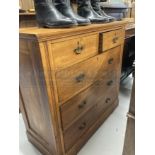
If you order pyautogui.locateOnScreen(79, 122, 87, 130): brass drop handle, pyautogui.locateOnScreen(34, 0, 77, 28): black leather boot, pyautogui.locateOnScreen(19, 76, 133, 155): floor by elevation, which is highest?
pyautogui.locateOnScreen(34, 0, 77, 28): black leather boot

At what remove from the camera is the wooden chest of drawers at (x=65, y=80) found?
0.83 meters

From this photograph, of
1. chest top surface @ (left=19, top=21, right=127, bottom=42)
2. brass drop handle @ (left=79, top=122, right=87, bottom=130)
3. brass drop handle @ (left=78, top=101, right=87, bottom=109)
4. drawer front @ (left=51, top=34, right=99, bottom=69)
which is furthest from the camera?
brass drop handle @ (left=79, top=122, right=87, bottom=130)

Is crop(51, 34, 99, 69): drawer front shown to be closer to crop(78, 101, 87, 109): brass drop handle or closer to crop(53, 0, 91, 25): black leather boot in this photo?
crop(53, 0, 91, 25): black leather boot

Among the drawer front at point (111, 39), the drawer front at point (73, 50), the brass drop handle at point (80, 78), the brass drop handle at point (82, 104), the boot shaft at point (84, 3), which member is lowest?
the brass drop handle at point (82, 104)

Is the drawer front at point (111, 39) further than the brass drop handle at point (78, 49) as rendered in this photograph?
Yes

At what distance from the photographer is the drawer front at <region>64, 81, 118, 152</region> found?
117cm

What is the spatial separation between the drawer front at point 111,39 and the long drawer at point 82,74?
0.17ft

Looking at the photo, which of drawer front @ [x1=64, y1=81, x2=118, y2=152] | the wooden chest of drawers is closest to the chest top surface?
the wooden chest of drawers

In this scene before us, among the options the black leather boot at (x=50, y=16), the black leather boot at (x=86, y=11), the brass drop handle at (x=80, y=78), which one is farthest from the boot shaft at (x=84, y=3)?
the brass drop handle at (x=80, y=78)

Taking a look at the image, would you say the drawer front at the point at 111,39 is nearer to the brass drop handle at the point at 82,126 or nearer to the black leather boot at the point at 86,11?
the black leather boot at the point at 86,11

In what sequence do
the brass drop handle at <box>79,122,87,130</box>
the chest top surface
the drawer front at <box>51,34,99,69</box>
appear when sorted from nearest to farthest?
the chest top surface < the drawer front at <box>51,34,99,69</box> < the brass drop handle at <box>79,122,87,130</box>

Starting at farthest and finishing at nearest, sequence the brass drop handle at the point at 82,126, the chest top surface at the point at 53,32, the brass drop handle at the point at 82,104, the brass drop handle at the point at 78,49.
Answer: the brass drop handle at the point at 82,126 < the brass drop handle at the point at 82,104 < the brass drop handle at the point at 78,49 < the chest top surface at the point at 53,32
